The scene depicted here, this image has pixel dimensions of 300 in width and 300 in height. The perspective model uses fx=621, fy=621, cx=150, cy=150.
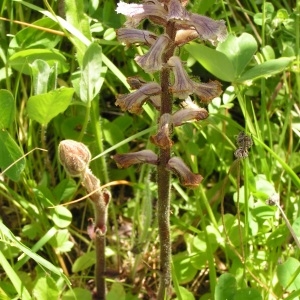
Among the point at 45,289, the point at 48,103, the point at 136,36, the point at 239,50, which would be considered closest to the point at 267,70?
the point at 239,50

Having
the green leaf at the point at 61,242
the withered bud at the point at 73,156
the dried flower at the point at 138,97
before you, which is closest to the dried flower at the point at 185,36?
the dried flower at the point at 138,97

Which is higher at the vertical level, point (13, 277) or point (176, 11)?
point (176, 11)

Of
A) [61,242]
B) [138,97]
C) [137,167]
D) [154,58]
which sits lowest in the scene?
[61,242]

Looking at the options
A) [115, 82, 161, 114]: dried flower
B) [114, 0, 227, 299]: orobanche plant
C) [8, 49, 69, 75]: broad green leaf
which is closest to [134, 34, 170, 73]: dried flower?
[114, 0, 227, 299]: orobanche plant

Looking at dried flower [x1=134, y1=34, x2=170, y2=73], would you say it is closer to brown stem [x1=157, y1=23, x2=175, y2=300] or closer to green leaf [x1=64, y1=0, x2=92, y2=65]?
brown stem [x1=157, y1=23, x2=175, y2=300]

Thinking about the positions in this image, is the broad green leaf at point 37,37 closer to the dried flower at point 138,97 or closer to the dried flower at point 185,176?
the dried flower at point 138,97

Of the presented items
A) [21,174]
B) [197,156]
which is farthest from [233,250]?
[21,174]

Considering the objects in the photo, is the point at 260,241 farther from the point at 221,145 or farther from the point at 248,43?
the point at 248,43

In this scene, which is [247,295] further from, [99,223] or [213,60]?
[213,60]
